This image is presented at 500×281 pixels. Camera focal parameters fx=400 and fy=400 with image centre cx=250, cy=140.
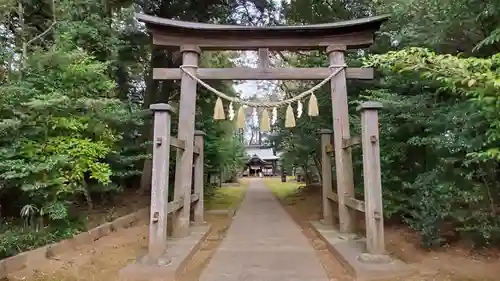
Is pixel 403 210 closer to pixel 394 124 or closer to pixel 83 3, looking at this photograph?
pixel 394 124

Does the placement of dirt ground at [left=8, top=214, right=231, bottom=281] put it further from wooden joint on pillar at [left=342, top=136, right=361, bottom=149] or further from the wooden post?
wooden joint on pillar at [left=342, top=136, right=361, bottom=149]

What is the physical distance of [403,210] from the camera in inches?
291

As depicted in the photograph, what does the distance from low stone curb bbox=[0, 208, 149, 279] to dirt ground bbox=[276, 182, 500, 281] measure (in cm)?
390

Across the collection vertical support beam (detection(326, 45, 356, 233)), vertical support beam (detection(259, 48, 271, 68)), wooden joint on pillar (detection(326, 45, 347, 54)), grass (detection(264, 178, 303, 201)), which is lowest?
grass (detection(264, 178, 303, 201))

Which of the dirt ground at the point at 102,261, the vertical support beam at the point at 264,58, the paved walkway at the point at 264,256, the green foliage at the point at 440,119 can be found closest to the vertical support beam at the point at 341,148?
the green foliage at the point at 440,119

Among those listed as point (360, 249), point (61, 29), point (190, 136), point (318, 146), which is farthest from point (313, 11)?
point (360, 249)

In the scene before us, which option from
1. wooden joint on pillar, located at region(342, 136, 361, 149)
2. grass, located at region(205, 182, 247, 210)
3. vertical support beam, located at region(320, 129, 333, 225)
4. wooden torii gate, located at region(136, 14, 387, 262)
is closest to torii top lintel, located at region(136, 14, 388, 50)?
wooden torii gate, located at region(136, 14, 387, 262)

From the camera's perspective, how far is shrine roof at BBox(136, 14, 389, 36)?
294 inches

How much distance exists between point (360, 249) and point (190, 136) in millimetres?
3656

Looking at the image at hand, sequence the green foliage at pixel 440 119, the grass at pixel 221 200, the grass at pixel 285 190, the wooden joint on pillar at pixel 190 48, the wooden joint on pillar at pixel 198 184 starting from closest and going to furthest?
the green foliage at pixel 440 119 < the wooden joint on pillar at pixel 190 48 < the wooden joint on pillar at pixel 198 184 < the grass at pixel 221 200 < the grass at pixel 285 190

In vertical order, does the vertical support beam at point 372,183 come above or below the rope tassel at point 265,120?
below

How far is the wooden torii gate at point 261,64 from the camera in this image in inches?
295

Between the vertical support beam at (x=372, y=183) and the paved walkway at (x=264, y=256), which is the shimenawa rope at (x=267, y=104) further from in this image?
the paved walkway at (x=264, y=256)

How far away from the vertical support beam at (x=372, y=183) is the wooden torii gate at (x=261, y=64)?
1748mm
